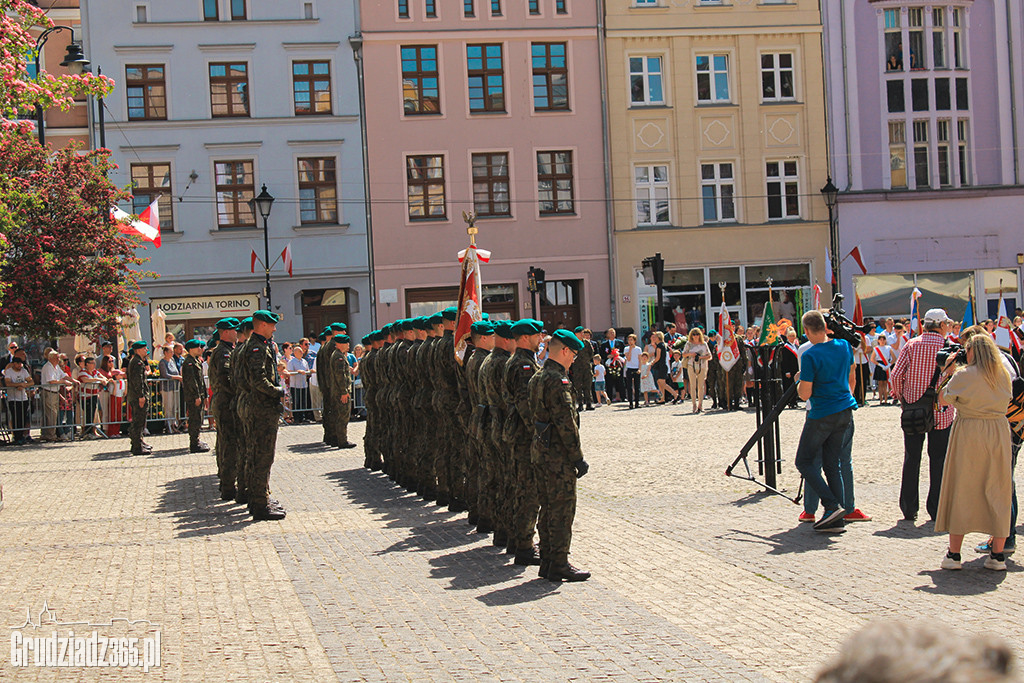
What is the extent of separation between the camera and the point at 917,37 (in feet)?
121

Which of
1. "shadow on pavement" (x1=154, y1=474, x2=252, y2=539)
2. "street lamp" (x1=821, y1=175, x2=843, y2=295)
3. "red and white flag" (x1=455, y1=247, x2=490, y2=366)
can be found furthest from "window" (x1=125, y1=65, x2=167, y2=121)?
"red and white flag" (x1=455, y1=247, x2=490, y2=366)

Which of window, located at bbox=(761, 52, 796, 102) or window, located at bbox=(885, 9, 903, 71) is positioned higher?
window, located at bbox=(885, 9, 903, 71)

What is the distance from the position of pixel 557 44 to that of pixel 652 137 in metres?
4.24

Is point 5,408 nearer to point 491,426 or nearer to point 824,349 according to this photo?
point 491,426

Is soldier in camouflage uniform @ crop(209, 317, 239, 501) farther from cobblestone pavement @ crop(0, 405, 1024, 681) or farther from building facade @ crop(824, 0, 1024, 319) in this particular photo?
building facade @ crop(824, 0, 1024, 319)

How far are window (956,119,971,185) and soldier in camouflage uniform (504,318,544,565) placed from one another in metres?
32.0

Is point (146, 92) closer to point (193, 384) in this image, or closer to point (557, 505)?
point (193, 384)

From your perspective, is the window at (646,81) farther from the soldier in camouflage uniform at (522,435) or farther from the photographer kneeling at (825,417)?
the soldier in camouflage uniform at (522,435)

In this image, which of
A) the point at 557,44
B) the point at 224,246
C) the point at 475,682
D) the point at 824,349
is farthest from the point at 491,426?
the point at 557,44

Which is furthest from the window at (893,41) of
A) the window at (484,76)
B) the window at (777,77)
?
the window at (484,76)

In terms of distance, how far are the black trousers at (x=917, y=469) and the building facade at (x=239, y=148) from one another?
25.6 meters

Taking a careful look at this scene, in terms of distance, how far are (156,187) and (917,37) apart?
24807 millimetres

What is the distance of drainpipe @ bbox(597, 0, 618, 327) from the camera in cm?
3553

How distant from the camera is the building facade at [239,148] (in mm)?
33438
